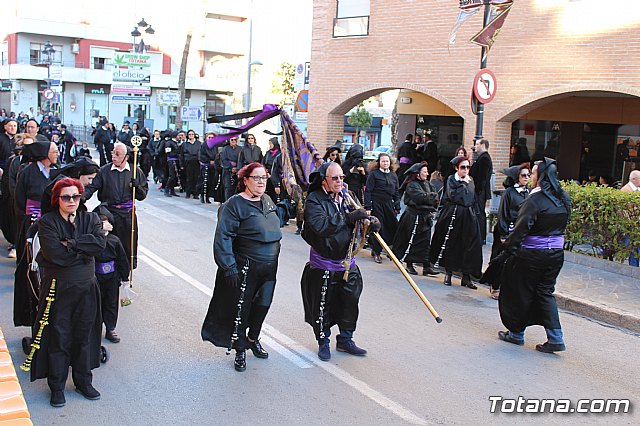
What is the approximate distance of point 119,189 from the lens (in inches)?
350

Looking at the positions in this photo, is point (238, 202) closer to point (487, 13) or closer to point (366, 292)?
point (366, 292)

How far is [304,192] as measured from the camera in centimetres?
837

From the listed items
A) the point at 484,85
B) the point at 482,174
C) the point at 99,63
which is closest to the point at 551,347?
the point at 482,174

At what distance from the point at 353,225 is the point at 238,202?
1143mm

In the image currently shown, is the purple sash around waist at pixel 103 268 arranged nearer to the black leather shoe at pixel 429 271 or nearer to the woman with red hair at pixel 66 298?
the woman with red hair at pixel 66 298

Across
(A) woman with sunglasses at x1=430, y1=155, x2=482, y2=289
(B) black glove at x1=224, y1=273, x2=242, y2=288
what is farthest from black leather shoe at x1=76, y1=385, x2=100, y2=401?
(A) woman with sunglasses at x1=430, y1=155, x2=482, y2=289

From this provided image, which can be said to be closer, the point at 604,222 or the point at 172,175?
the point at 604,222

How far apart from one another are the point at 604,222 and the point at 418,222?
9.71 ft

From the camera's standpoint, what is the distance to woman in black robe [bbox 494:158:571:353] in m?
7.64

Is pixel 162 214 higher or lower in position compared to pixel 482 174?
lower

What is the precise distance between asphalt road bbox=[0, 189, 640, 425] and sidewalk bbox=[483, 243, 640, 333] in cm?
25

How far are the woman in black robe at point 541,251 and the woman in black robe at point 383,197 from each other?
4.75 m

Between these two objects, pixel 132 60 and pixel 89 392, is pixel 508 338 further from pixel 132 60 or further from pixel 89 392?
pixel 132 60

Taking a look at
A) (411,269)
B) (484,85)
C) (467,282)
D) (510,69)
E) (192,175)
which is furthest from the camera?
(192,175)
